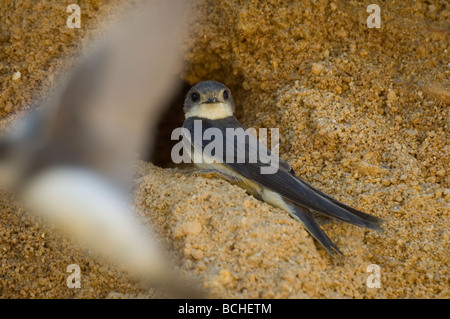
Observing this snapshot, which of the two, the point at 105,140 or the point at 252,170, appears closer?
the point at 252,170

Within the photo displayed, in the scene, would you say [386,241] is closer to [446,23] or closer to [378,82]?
[378,82]

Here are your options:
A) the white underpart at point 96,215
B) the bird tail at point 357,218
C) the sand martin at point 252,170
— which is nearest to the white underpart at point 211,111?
the sand martin at point 252,170

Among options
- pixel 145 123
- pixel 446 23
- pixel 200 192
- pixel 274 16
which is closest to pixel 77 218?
pixel 200 192

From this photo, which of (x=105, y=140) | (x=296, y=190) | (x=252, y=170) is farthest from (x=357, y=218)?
(x=105, y=140)

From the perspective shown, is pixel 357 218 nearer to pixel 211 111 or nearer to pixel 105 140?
pixel 211 111

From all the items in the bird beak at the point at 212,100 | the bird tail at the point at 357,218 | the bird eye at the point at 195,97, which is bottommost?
the bird tail at the point at 357,218

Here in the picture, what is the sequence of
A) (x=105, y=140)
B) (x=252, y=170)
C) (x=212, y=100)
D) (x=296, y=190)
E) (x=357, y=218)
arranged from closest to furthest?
1. (x=357, y=218)
2. (x=296, y=190)
3. (x=252, y=170)
4. (x=105, y=140)
5. (x=212, y=100)
